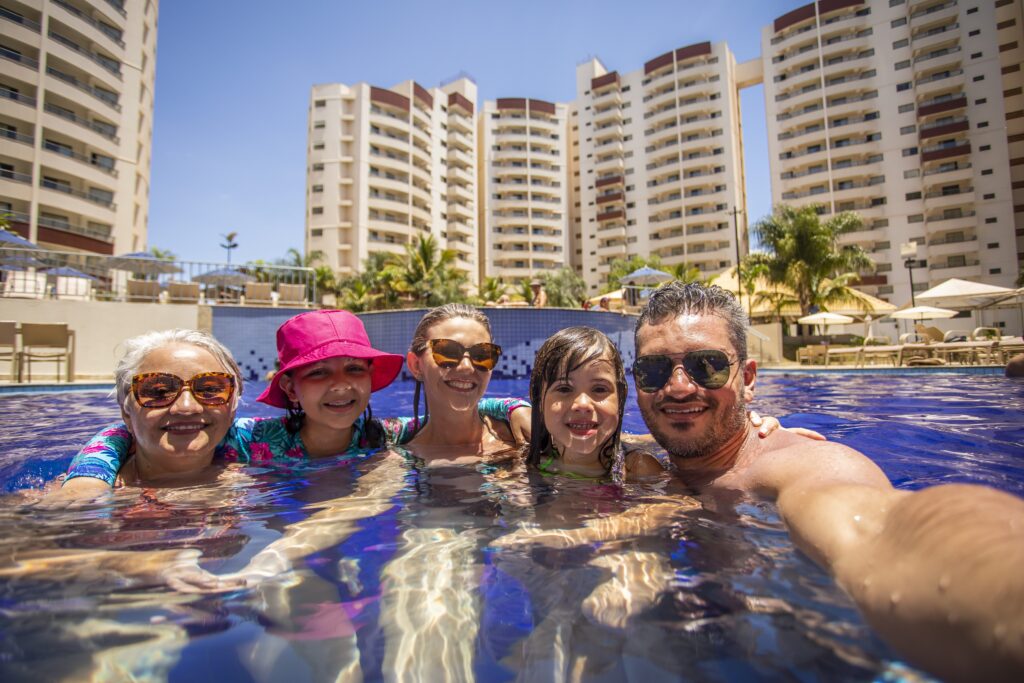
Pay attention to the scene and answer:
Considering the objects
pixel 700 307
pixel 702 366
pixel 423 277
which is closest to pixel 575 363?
pixel 702 366

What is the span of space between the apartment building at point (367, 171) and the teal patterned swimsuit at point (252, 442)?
5383 cm

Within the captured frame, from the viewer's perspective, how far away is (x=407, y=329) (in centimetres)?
1497

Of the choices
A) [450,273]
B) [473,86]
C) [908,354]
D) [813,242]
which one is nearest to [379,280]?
[450,273]

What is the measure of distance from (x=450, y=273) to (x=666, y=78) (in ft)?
149

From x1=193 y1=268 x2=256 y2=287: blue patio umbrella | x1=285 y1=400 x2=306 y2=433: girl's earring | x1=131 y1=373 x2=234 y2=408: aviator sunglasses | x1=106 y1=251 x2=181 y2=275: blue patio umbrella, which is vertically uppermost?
x1=106 y1=251 x2=181 y2=275: blue patio umbrella

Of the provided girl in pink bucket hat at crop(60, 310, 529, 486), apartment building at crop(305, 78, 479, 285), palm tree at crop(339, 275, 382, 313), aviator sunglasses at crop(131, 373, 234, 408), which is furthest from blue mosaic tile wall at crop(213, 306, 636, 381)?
apartment building at crop(305, 78, 479, 285)

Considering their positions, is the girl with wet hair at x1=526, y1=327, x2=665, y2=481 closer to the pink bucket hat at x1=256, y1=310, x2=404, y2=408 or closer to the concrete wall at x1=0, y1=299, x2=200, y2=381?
the pink bucket hat at x1=256, y1=310, x2=404, y2=408

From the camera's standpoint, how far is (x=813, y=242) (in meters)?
26.9

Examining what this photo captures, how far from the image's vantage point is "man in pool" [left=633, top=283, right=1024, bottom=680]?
35.1 inches

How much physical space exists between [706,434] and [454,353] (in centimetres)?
154

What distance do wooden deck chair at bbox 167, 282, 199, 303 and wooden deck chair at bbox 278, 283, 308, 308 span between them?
2.42m

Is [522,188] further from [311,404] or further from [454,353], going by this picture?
[311,404]

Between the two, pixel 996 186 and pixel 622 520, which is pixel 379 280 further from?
pixel 996 186

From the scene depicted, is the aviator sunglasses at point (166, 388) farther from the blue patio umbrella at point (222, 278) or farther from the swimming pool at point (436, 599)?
the blue patio umbrella at point (222, 278)
